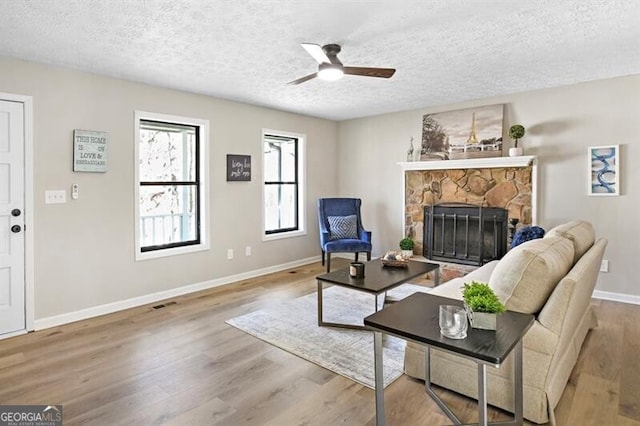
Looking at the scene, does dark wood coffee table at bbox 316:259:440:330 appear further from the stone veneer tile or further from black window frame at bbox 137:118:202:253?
black window frame at bbox 137:118:202:253

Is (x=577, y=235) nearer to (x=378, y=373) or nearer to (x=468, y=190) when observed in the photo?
(x=378, y=373)

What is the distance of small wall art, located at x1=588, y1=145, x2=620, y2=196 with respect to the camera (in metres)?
3.91

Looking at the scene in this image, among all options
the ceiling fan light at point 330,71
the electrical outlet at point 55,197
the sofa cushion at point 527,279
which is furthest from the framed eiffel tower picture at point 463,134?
the electrical outlet at point 55,197

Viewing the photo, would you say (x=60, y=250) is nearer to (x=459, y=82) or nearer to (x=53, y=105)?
(x=53, y=105)

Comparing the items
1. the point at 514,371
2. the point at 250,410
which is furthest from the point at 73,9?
the point at 514,371

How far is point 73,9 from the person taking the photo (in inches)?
91.9

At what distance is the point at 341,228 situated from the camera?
17.8 feet

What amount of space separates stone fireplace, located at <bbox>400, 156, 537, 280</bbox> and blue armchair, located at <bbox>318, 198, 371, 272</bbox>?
29.2 inches

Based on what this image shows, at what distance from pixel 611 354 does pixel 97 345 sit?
12.9ft

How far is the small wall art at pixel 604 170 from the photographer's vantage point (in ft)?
12.8

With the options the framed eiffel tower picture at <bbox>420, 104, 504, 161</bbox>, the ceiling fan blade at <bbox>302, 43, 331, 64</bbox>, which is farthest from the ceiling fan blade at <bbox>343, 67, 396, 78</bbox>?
the framed eiffel tower picture at <bbox>420, 104, 504, 161</bbox>

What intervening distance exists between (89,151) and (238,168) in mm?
1738

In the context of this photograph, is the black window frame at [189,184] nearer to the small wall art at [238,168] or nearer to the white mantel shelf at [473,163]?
the small wall art at [238,168]

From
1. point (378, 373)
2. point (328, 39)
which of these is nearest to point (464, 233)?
point (328, 39)
